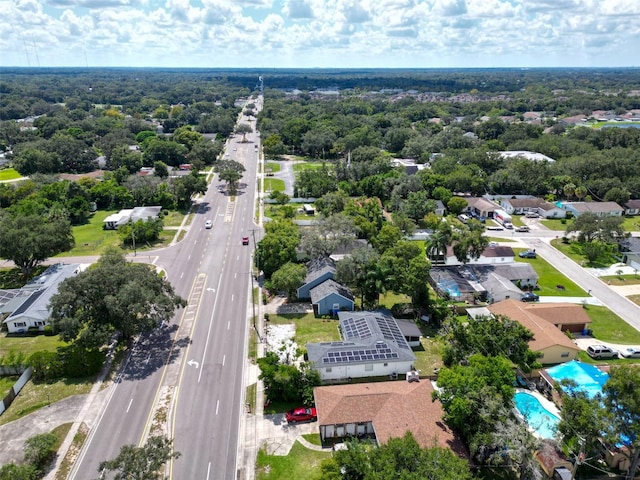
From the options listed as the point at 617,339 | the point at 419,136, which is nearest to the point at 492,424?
the point at 617,339

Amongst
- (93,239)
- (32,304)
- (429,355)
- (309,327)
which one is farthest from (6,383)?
(429,355)

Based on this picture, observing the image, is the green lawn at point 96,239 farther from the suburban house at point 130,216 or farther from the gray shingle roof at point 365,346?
the gray shingle roof at point 365,346

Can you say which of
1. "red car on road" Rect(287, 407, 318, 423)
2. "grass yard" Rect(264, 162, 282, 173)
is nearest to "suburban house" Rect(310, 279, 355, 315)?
"red car on road" Rect(287, 407, 318, 423)

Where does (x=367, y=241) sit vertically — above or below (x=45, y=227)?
below

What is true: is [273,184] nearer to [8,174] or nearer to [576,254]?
[576,254]

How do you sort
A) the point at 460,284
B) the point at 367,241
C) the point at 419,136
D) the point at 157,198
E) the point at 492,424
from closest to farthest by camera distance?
the point at 492,424 < the point at 460,284 < the point at 367,241 < the point at 157,198 < the point at 419,136

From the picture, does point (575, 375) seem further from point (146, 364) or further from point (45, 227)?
point (45, 227)
